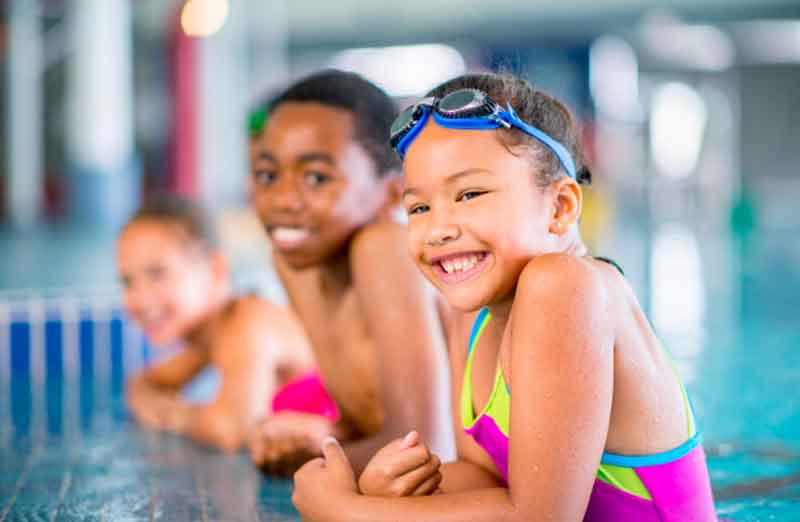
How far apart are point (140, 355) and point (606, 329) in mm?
4712

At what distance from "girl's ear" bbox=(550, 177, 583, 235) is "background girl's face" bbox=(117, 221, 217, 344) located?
2.43 m

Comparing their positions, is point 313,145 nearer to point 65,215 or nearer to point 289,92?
point 289,92

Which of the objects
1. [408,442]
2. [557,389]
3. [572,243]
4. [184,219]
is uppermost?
[572,243]

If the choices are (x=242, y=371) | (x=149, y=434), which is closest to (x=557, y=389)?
(x=242, y=371)

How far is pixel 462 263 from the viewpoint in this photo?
6.88 ft

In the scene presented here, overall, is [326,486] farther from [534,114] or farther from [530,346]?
[534,114]

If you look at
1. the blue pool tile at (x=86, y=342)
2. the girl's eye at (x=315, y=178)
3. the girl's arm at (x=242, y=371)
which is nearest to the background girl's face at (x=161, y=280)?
the girl's arm at (x=242, y=371)

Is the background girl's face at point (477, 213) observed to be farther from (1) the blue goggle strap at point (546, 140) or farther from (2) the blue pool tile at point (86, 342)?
(2) the blue pool tile at point (86, 342)

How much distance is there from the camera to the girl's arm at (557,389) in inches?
73.9

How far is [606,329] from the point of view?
6.27ft

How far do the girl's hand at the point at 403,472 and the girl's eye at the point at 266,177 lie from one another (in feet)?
4.06

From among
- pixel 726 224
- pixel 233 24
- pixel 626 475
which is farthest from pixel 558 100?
pixel 726 224

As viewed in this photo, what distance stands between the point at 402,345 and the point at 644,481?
103cm

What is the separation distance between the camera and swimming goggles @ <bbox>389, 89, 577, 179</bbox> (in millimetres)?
2045
